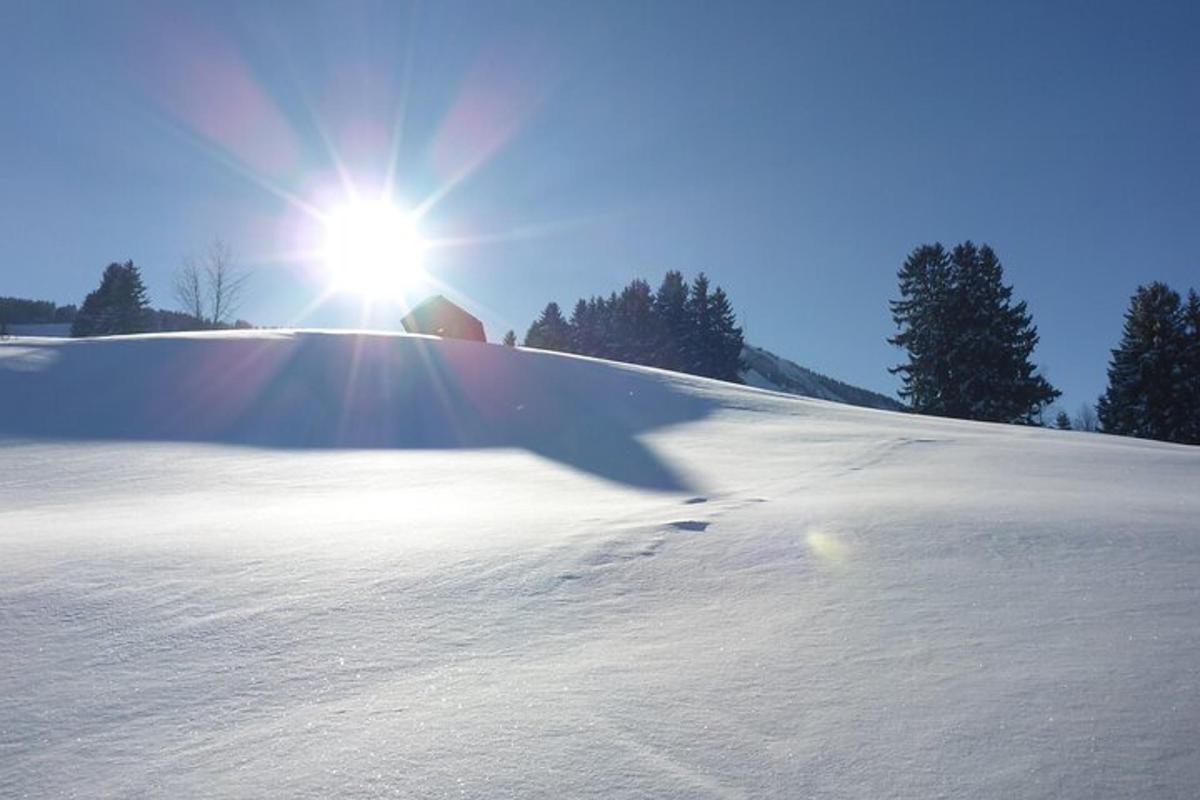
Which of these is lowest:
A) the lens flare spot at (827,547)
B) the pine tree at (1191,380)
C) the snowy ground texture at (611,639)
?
the snowy ground texture at (611,639)

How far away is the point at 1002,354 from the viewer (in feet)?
96.7

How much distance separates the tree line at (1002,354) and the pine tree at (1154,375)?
0.03 m

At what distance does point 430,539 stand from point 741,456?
17.9ft

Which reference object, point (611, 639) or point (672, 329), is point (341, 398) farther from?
point (672, 329)

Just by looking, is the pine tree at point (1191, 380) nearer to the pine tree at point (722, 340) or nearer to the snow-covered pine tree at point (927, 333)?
the snow-covered pine tree at point (927, 333)

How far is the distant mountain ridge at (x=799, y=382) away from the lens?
73625 millimetres

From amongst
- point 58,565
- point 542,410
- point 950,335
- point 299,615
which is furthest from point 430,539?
point 950,335

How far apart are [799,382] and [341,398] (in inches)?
2809

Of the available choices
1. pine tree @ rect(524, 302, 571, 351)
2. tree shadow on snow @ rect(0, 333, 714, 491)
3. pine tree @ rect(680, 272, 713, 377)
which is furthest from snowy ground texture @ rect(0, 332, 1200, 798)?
pine tree @ rect(524, 302, 571, 351)

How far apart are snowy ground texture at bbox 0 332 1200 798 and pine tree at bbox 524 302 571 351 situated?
4859 centimetres

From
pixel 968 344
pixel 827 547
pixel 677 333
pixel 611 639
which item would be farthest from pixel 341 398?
pixel 677 333

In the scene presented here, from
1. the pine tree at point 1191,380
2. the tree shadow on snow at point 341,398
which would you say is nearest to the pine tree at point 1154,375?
the pine tree at point 1191,380

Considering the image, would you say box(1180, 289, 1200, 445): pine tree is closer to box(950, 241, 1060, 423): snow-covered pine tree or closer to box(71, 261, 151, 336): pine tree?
box(950, 241, 1060, 423): snow-covered pine tree

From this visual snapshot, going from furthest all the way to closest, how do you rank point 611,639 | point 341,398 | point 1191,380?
point 1191,380 < point 341,398 < point 611,639
